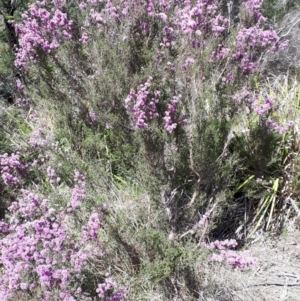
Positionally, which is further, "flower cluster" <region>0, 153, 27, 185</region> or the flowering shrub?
"flower cluster" <region>0, 153, 27, 185</region>

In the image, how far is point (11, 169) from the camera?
130 inches

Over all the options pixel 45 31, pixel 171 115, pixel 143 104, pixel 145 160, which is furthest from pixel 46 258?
pixel 45 31

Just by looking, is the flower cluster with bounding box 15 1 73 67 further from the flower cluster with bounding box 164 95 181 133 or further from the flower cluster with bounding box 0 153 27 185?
A: the flower cluster with bounding box 164 95 181 133

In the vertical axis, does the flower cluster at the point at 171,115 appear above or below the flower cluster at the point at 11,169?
above

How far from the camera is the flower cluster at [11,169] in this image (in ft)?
10.1

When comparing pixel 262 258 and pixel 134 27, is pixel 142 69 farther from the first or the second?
pixel 262 258

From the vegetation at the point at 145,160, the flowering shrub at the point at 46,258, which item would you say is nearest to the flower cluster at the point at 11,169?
the vegetation at the point at 145,160

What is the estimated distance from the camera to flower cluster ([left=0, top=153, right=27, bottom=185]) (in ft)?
10.1

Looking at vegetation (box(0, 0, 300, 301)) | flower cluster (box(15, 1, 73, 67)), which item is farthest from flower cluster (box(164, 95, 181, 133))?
flower cluster (box(15, 1, 73, 67))

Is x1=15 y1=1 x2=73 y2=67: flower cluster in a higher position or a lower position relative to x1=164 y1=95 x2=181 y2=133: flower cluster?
higher

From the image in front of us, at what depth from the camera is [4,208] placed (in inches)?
152

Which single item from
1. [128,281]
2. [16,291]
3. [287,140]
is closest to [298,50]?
[287,140]

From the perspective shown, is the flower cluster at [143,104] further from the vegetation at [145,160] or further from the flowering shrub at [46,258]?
the flowering shrub at [46,258]

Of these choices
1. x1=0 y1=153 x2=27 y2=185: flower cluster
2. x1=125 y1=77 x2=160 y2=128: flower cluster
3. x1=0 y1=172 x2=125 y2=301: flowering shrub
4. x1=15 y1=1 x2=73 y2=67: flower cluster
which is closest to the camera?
x1=0 y1=172 x2=125 y2=301: flowering shrub
